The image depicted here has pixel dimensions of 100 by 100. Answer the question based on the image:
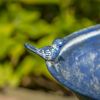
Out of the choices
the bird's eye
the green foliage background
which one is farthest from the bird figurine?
the green foliage background

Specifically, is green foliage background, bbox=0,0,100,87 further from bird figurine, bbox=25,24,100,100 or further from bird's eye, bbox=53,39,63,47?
bird's eye, bbox=53,39,63,47

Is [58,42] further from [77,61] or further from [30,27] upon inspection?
[30,27]

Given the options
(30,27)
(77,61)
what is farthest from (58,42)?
(30,27)

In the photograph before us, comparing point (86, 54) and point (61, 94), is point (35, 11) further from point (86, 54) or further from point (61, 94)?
point (86, 54)

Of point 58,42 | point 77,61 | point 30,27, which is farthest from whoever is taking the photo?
point 30,27

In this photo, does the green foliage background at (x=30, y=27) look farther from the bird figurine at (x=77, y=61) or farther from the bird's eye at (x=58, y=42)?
the bird's eye at (x=58, y=42)

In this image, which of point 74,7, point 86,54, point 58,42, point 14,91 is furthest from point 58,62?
point 74,7

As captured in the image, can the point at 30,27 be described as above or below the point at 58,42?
above
